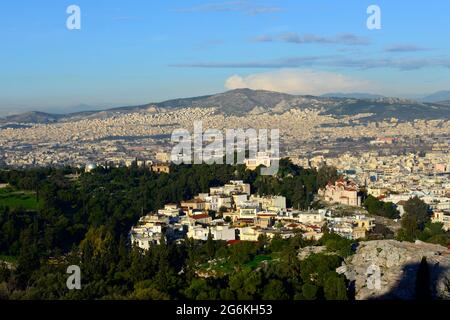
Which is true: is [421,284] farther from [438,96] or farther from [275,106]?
[438,96]

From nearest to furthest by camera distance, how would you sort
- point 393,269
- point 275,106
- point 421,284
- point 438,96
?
point 421,284, point 393,269, point 275,106, point 438,96

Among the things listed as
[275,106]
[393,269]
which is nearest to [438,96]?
[275,106]

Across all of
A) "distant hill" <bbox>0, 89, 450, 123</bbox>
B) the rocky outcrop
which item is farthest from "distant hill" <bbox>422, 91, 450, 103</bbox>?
the rocky outcrop

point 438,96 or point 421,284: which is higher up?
point 438,96

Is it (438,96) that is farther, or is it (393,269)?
(438,96)

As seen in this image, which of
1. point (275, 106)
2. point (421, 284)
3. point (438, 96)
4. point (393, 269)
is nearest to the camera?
point (421, 284)
